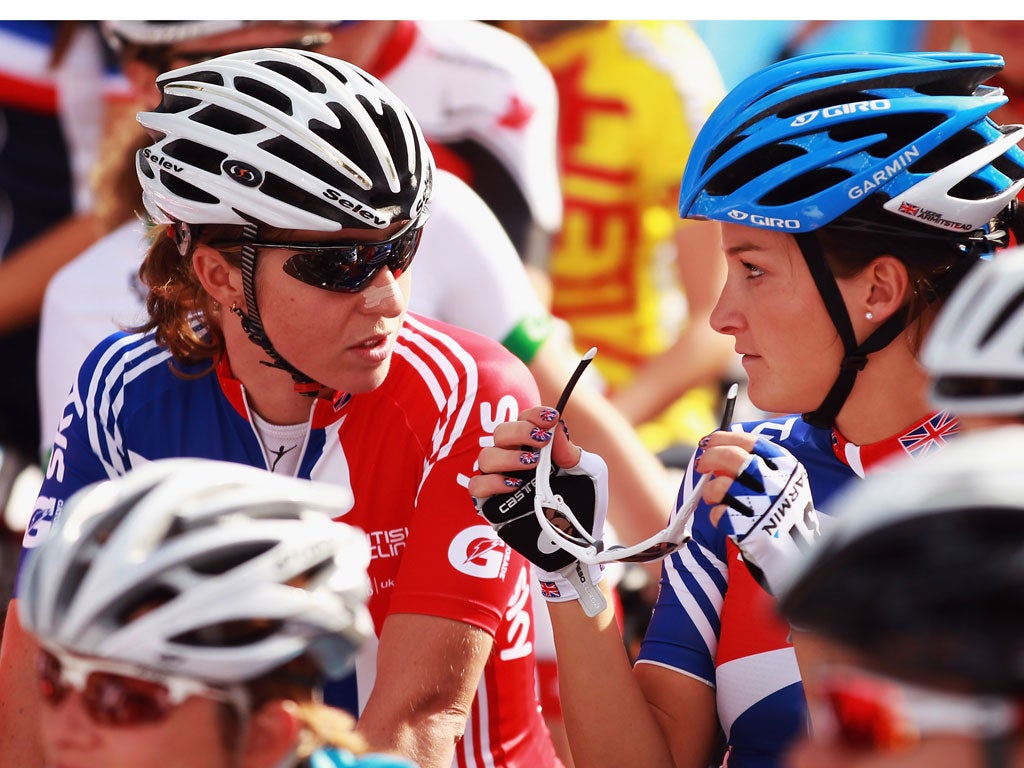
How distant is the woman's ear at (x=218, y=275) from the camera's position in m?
3.35

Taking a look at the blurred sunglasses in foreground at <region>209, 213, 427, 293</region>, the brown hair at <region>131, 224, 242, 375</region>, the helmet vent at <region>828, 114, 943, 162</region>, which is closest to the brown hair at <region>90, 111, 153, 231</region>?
the brown hair at <region>131, 224, 242, 375</region>

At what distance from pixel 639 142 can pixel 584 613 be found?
3735 millimetres

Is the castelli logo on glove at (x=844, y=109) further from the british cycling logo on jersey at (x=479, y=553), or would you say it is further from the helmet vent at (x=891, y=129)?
the british cycling logo on jersey at (x=479, y=553)

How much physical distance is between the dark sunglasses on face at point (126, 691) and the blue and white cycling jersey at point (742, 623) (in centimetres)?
116

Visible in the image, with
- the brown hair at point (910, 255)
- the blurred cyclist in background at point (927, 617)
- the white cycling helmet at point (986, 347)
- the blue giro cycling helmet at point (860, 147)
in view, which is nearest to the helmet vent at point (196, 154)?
the blue giro cycling helmet at point (860, 147)

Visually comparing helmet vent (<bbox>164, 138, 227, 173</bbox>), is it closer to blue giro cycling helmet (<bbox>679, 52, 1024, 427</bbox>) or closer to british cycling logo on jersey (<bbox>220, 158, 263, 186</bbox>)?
british cycling logo on jersey (<bbox>220, 158, 263, 186</bbox>)

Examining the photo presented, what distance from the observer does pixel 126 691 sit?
7.01ft

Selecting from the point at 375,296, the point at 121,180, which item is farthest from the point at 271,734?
the point at 121,180

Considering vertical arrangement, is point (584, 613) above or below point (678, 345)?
above

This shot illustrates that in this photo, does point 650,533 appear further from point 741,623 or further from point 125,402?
point 125,402

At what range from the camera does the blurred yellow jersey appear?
20.9ft

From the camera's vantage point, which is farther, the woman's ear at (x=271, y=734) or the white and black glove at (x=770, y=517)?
the white and black glove at (x=770, y=517)

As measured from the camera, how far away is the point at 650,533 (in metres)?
4.26

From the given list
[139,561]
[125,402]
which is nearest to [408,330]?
[125,402]
